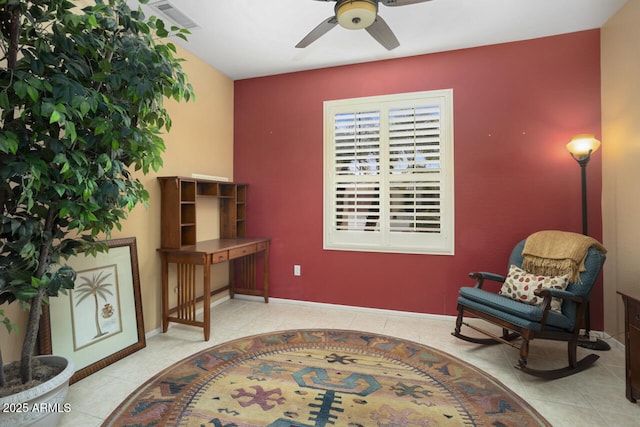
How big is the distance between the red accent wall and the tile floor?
0.30m

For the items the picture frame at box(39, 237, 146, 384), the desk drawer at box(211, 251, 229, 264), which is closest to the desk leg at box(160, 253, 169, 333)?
the picture frame at box(39, 237, 146, 384)

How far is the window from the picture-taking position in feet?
11.2

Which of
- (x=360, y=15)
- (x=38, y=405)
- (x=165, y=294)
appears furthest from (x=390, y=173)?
(x=38, y=405)

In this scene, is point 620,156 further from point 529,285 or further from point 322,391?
point 322,391

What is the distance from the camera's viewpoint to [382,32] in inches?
90.9

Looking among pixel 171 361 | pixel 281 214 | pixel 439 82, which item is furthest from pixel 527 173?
pixel 171 361

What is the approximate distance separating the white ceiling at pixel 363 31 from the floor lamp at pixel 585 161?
3.62 ft

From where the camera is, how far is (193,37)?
3146 mm

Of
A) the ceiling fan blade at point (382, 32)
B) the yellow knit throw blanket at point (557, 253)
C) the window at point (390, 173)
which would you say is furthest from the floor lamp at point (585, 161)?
the ceiling fan blade at point (382, 32)

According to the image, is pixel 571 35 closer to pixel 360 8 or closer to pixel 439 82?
pixel 439 82

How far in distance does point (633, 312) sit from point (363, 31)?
Result: 9.86 ft

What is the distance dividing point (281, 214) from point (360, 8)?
2.56 metres

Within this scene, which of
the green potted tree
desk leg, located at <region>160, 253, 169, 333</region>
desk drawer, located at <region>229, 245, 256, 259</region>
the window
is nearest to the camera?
the green potted tree

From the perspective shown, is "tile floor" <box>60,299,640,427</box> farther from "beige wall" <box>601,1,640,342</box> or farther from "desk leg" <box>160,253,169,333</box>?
"beige wall" <box>601,1,640,342</box>
